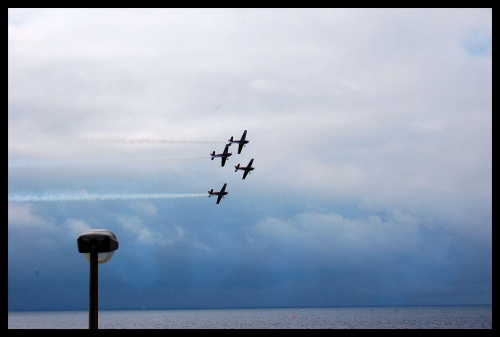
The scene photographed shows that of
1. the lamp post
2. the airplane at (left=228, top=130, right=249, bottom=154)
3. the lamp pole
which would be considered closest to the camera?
the lamp pole

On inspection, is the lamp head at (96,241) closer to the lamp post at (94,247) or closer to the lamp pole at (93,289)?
the lamp post at (94,247)

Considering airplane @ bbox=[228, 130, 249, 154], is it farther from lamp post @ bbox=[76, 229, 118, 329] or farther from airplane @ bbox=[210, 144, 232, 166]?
lamp post @ bbox=[76, 229, 118, 329]

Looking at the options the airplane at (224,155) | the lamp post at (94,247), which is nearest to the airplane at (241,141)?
the airplane at (224,155)

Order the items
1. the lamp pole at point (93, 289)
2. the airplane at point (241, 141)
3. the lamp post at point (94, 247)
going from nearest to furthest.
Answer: the lamp pole at point (93, 289) → the lamp post at point (94, 247) → the airplane at point (241, 141)

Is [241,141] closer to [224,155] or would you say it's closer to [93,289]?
[224,155]

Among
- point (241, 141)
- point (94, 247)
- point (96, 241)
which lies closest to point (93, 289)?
point (94, 247)

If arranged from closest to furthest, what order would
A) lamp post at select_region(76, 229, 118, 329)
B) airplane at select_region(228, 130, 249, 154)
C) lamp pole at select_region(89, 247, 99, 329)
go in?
lamp pole at select_region(89, 247, 99, 329), lamp post at select_region(76, 229, 118, 329), airplane at select_region(228, 130, 249, 154)

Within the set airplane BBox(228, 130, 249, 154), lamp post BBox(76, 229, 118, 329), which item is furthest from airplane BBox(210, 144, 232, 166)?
lamp post BBox(76, 229, 118, 329)
